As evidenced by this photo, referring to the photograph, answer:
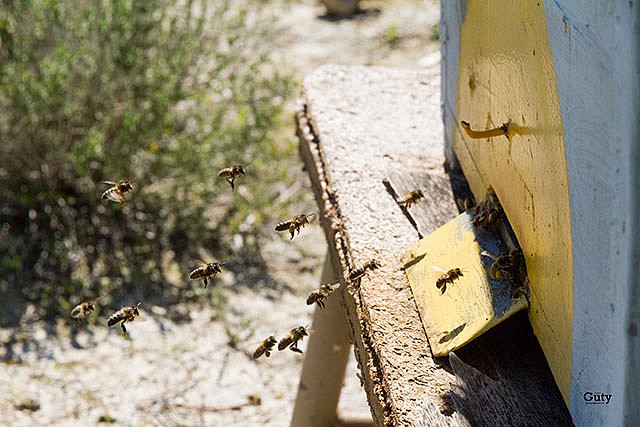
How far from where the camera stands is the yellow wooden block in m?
1.60

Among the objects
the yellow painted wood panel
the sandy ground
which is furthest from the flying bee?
the sandy ground

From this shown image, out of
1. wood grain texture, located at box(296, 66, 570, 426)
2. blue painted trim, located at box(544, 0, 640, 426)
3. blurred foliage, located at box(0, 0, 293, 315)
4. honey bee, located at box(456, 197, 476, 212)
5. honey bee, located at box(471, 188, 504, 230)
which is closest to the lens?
blue painted trim, located at box(544, 0, 640, 426)

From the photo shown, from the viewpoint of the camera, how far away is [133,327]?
3684 millimetres

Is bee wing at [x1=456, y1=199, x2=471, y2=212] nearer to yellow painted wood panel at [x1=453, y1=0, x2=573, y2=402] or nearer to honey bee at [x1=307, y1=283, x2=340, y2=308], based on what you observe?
yellow painted wood panel at [x1=453, y1=0, x2=573, y2=402]

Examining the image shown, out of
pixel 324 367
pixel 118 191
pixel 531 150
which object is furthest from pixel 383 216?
pixel 118 191

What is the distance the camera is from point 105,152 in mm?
4020

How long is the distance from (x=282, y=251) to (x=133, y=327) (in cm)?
86

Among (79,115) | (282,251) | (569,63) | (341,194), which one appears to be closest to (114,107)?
(79,115)

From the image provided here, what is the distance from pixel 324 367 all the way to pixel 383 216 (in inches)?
28.7

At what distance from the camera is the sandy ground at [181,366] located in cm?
323

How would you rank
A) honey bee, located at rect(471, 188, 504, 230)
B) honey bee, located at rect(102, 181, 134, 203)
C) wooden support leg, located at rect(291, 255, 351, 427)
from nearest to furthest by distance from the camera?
1. honey bee, located at rect(471, 188, 504, 230)
2. honey bee, located at rect(102, 181, 134, 203)
3. wooden support leg, located at rect(291, 255, 351, 427)

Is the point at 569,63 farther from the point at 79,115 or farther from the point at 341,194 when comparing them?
the point at 79,115

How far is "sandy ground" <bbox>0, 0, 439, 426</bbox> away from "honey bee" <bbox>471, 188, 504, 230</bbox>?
3.99 ft

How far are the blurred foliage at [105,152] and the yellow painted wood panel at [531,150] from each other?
87.0 inches
